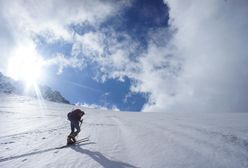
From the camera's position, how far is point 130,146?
10.8 meters

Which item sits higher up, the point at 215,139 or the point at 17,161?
the point at 215,139

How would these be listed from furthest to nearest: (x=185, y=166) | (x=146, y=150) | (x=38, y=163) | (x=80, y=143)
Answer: (x=80, y=143) → (x=146, y=150) → (x=38, y=163) → (x=185, y=166)

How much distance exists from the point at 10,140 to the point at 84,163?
695 centimetres

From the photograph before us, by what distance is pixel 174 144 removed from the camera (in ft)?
35.3

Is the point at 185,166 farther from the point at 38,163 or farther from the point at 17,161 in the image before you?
the point at 17,161

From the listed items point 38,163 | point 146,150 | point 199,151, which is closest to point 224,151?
point 199,151

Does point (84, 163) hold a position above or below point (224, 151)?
below

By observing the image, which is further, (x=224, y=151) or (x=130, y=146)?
(x=130, y=146)

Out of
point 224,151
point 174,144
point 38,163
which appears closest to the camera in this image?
point 38,163

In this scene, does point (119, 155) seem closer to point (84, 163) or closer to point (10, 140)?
point (84, 163)

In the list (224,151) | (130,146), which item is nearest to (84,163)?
(130,146)

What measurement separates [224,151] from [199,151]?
1009 millimetres

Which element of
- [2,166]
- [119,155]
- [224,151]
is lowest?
[2,166]

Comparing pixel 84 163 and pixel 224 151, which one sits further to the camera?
pixel 224 151
